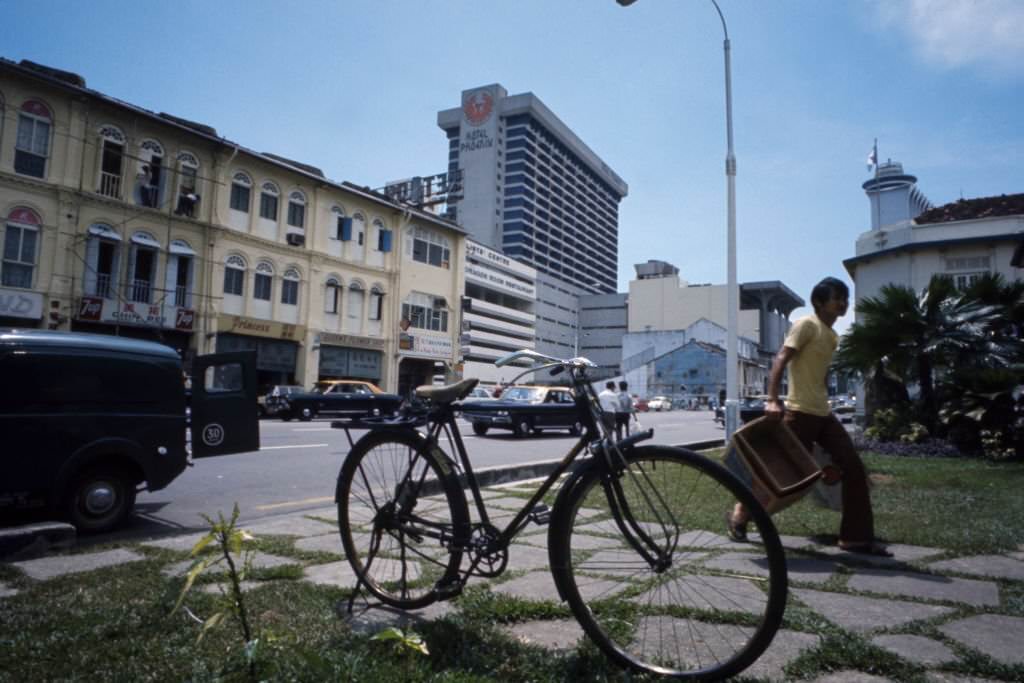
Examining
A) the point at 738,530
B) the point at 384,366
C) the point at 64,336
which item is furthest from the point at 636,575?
the point at 384,366

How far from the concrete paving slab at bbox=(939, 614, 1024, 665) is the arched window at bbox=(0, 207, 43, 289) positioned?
27397mm

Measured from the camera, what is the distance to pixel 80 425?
213 inches

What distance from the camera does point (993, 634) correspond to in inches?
104

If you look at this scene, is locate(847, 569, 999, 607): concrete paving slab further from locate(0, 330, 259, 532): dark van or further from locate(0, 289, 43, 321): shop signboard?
locate(0, 289, 43, 321): shop signboard

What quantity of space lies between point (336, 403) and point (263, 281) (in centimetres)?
939

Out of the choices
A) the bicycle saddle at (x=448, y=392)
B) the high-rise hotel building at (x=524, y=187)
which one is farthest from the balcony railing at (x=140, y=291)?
the high-rise hotel building at (x=524, y=187)

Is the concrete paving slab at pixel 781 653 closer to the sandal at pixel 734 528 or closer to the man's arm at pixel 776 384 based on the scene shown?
the sandal at pixel 734 528

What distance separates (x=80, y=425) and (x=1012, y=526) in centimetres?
717

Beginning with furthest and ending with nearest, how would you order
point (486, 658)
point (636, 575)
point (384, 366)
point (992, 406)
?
point (384, 366) < point (992, 406) < point (636, 575) < point (486, 658)

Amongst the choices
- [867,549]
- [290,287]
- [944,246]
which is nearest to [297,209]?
[290,287]

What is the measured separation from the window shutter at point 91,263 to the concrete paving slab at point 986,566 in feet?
90.5

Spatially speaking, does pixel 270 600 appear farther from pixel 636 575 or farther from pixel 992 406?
pixel 992 406

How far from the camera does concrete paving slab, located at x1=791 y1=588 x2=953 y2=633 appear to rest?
2768 mm

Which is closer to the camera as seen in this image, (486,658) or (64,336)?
(486,658)
